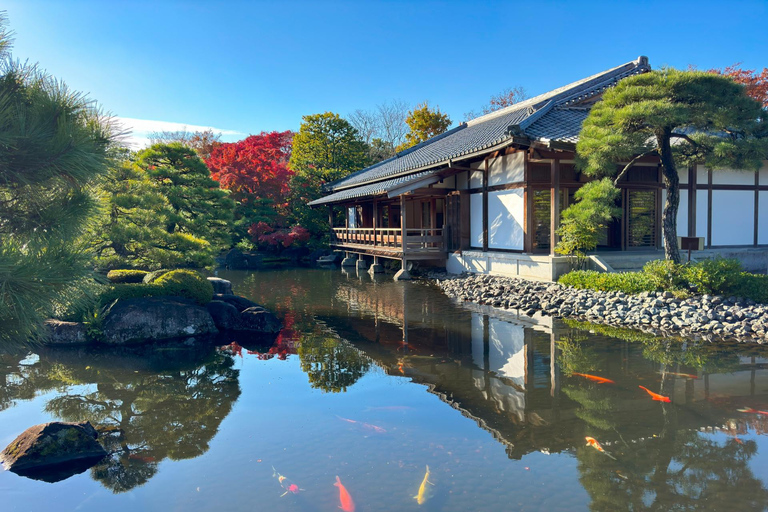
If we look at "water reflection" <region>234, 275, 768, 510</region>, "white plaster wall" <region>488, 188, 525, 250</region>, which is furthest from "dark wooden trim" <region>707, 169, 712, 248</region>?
"water reflection" <region>234, 275, 768, 510</region>

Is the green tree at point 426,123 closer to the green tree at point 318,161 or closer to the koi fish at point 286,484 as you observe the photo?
the green tree at point 318,161

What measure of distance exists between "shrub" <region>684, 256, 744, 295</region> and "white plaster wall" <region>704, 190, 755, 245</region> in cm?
544

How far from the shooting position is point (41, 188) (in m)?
3.70

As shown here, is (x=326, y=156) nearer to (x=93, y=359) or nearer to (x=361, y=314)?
(x=361, y=314)

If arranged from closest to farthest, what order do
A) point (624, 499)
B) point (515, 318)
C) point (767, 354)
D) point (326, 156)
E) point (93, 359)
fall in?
point (624, 499)
point (767, 354)
point (93, 359)
point (515, 318)
point (326, 156)

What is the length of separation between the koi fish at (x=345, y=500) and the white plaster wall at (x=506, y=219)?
1040cm

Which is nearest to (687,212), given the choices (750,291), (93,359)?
(750,291)

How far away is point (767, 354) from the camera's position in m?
7.23

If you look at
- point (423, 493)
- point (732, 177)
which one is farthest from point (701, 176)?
point (423, 493)

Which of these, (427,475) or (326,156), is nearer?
(427,475)

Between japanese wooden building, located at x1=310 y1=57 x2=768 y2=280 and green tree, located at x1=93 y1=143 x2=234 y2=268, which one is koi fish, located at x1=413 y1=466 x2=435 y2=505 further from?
japanese wooden building, located at x1=310 y1=57 x2=768 y2=280

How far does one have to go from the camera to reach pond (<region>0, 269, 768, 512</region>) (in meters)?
3.98

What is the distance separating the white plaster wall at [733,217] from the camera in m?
14.1

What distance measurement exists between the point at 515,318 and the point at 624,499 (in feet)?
21.8
